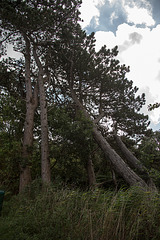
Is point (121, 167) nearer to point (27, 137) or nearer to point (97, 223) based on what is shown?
point (97, 223)

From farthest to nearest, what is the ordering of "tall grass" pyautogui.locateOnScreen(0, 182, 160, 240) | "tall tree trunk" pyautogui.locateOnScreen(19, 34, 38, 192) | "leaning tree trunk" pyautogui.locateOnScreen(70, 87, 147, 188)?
"tall tree trunk" pyautogui.locateOnScreen(19, 34, 38, 192) → "leaning tree trunk" pyautogui.locateOnScreen(70, 87, 147, 188) → "tall grass" pyautogui.locateOnScreen(0, 182, 160, 240)

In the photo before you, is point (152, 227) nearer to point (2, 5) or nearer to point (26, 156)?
point (26, 156)

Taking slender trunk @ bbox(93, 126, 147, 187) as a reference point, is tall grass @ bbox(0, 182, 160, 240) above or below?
below

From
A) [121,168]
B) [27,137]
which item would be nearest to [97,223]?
[121,168]

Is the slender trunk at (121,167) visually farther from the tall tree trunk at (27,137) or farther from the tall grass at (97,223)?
the tall tree trunk at (27,137)

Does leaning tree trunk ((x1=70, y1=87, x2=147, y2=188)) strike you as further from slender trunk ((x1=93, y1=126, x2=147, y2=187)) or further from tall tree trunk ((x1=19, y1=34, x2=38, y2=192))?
tall tree trunk ((x1=19, y1=34, x2=38, y2=192))

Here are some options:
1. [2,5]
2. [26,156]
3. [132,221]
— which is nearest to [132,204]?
[132,221]

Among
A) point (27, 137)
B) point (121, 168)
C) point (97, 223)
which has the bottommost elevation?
point (97, 223)

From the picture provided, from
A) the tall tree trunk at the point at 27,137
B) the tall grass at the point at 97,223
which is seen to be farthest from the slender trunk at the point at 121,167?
the tall tree trunk at the point at 27,137

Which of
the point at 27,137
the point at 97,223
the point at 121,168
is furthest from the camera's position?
the point at 27,137

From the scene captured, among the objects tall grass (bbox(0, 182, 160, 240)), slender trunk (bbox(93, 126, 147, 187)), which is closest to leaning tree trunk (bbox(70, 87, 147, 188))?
slender trunk (bbox(93, 126, 147, 187))

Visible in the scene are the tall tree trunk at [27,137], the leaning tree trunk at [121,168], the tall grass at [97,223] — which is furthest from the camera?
the tall tree trunk at [27,137]

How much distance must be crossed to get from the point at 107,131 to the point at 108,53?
5.77 metres

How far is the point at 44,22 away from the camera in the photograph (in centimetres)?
752
